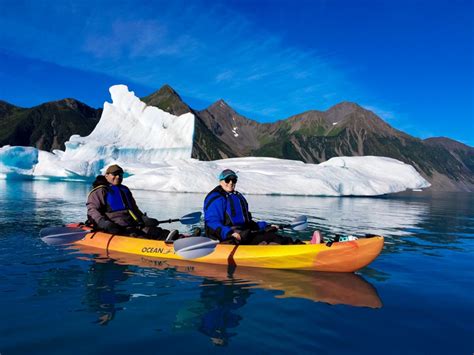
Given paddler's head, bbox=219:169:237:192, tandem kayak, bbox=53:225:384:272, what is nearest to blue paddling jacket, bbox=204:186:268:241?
paddler's head, bbox=219:169:237:192

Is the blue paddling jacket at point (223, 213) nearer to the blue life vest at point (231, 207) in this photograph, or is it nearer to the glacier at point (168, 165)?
the blue life vest at point (231, 207)

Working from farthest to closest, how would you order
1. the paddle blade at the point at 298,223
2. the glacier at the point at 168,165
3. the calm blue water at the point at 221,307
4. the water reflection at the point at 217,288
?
1. the glacier at the point at 168,165
2. the paddle blade at the point at 298,223
3. the water reflection at the point at 217,288
4. the calm blue water at the point at 221,307

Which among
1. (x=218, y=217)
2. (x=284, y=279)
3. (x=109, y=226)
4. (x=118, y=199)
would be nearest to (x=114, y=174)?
(x=118, y=199)

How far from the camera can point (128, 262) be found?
7.78 m

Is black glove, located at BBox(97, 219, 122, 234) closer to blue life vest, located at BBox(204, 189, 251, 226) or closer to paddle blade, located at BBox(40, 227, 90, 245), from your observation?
paddle blade, located at BBox(40, 227, 90, 245)

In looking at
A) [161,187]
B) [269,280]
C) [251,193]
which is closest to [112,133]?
[161,187]

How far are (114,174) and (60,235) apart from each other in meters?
1.92

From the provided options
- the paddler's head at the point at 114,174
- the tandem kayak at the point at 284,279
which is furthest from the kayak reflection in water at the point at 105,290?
the paddler's head at the point at 114,174

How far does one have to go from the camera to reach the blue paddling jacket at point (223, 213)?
732 centimetres

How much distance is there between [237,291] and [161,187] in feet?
107

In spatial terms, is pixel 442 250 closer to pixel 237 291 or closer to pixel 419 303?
pixel 419 303

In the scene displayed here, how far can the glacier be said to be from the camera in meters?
38.1

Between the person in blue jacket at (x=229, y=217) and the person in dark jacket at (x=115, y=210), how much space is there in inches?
67.7

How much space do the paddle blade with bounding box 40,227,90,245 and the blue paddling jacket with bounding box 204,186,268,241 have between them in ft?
11.0
